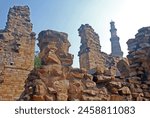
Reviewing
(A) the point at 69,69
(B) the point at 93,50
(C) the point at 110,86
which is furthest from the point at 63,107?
(B) the point at 93,50

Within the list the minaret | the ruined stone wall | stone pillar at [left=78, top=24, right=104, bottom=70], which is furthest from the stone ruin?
the minaret

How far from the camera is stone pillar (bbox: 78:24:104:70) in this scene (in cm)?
1598

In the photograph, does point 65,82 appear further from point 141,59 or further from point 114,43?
point 114,43

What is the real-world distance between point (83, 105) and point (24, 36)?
1036 centimetres

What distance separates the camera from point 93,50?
55.8 ft

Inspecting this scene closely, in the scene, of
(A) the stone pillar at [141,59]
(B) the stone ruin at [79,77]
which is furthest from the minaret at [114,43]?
(A) the stone pillar at [141,59]

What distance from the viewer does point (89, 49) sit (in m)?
16.5

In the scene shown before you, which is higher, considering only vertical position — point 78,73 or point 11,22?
point 11,22

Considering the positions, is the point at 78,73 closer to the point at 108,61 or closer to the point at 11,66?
the point at 11,66

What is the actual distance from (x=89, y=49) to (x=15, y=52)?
17.2ft

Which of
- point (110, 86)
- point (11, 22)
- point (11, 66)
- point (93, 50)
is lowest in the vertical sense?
point (110, 86)

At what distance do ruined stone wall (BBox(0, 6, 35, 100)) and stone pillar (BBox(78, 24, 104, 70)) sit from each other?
3.73 m

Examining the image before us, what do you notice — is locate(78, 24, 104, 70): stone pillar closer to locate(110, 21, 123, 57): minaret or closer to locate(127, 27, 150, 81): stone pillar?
locate(127, 27, 150, 81): stone pillar

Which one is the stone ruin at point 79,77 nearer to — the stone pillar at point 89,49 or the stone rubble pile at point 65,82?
the stone rubble pile at point 65,82
